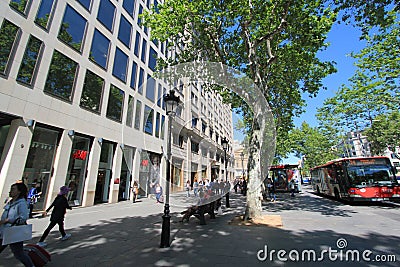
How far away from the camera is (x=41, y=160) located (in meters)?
11.4

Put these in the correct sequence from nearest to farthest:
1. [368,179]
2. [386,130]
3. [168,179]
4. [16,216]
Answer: [16,216] → [168,179] → [368,179] → [386,130]

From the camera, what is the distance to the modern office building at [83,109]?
6.85 meters

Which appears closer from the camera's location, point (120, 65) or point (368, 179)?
point (368, 179)

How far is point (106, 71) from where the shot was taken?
1603cm

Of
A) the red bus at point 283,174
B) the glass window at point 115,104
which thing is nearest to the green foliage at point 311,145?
the red bus at point 283,174

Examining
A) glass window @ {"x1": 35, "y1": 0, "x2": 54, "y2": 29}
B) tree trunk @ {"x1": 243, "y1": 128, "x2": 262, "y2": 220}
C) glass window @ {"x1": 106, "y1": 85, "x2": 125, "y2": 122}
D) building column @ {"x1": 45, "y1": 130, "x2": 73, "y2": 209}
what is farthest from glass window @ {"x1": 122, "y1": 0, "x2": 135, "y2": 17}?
tree trunk @ {"x1": 243, "y1": 128, "x2": 262, "y2": 220}

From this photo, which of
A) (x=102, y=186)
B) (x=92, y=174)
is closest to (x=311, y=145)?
(x=102, y=186)

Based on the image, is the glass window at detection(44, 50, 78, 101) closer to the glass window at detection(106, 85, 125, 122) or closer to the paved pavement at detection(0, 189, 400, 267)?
the glass window at detection(106, 85, 125, 122)

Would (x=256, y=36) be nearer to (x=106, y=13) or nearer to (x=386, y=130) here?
(x=106, y=13)

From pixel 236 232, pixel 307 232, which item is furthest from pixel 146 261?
pixel 307 232

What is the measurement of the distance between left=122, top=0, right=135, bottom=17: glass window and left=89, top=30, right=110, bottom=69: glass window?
16.0ft

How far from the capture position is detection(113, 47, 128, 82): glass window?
1717 cm

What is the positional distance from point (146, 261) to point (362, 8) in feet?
35.9

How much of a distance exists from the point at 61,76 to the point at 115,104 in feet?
15.4
